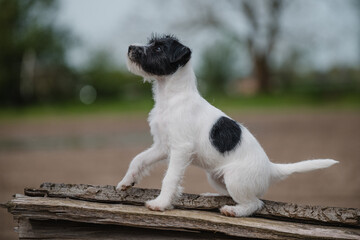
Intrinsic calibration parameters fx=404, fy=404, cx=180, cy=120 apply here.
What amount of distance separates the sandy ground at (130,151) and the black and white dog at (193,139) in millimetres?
3980

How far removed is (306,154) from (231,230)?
30.2 feet

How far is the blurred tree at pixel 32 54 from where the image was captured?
30.0 metres

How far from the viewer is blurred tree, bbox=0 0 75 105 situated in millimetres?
29953

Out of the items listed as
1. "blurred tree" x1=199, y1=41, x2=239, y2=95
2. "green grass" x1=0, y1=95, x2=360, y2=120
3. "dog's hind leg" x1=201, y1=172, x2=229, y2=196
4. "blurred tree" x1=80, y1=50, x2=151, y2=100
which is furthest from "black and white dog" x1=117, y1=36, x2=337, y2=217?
"blurred tree" x1=199, y1=41, x2=239, y2=95

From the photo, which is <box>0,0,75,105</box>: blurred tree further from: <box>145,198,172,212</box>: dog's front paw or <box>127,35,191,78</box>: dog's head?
<box>145,198,172,212</box>: dog's front paw

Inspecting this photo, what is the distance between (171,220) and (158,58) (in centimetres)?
137

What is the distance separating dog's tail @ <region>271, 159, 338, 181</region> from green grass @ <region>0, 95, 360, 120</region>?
21142 mm

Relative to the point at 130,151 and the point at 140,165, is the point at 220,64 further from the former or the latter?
the point at 140,165

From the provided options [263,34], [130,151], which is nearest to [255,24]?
[263,34]

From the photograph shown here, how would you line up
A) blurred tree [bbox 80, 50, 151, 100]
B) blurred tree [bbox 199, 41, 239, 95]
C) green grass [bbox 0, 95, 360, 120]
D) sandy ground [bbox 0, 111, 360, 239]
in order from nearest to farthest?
sandy ground [bbox 0, 111, 360, 239]
green grass [bbox 0, 95, 360, 120]
blurred tree [bbox 80, 50, 151, 100]
blurred tree [bbox 199, 41, 239, 95]

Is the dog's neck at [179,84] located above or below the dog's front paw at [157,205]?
above

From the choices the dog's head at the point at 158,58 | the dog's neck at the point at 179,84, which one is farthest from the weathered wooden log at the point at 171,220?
the dog's head at the point at 158,58

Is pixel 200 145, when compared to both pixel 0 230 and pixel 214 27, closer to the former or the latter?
pixel 0 230

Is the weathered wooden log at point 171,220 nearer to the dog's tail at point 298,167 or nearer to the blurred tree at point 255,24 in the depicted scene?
the dog's tail at point 298,167
